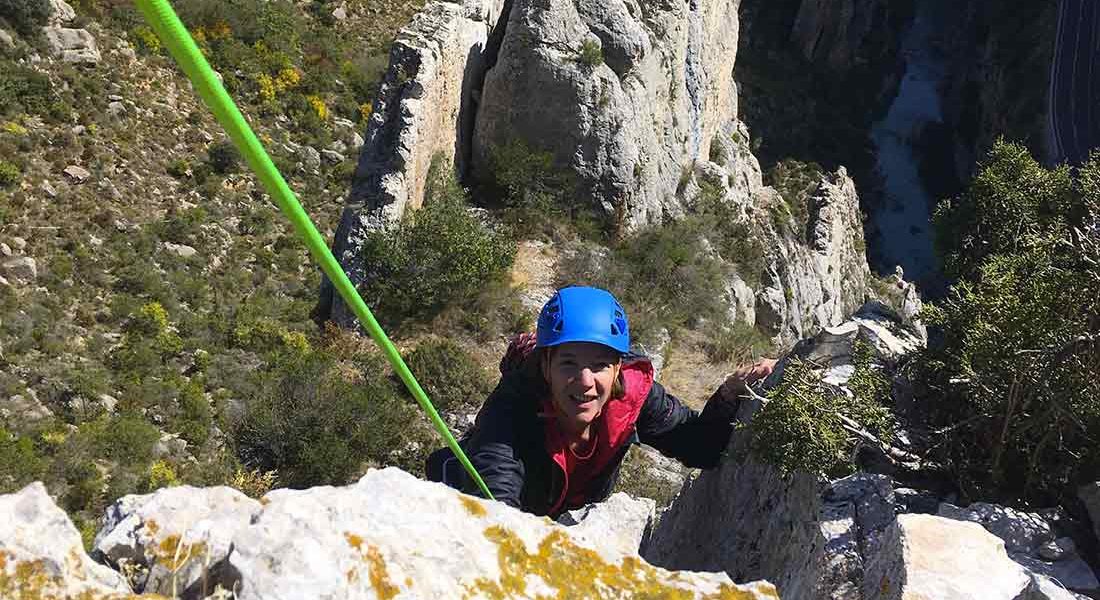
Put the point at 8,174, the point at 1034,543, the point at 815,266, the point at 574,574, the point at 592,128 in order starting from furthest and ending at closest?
the point at 815,266 → the point at 8,174 → the point at 592,128 → the point at 1034,543 → the point at 574,574

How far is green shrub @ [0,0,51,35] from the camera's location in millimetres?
17828

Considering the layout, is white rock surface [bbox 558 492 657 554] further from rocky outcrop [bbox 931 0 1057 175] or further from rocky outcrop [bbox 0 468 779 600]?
rocky outcrop [bbox 931 0 1057 175]

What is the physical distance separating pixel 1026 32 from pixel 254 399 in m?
47.5

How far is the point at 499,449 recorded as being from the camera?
3203 millimetres

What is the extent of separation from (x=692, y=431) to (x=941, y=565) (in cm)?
176

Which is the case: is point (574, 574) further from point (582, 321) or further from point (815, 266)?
point (815, 266)

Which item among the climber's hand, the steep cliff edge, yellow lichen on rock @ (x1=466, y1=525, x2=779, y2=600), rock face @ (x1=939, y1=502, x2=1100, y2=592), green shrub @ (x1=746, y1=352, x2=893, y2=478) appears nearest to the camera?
yellow lichen on rock @ (x1=466, y1=525, x2=779, y2=600)

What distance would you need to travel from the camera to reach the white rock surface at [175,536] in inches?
75.2

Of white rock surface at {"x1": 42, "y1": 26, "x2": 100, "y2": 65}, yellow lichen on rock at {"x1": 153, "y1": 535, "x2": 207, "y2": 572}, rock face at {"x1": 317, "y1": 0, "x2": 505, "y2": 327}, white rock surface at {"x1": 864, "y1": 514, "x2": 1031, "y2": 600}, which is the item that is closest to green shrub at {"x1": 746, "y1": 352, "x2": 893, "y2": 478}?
white rock surface at {"x1": 864, "y1": 514, "x2": 1031, "y2": 600}

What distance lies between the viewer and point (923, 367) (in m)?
3.98

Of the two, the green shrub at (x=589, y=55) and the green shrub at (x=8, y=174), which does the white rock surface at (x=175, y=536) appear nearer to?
the green shrub at (x=589, y=55)

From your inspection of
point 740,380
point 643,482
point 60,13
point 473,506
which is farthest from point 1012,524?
point 60,13

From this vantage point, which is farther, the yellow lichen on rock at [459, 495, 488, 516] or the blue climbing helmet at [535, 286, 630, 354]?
the blue climbing helmet at [535, 286, 630, 354]

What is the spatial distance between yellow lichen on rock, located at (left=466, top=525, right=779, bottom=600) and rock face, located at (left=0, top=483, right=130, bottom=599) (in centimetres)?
92
